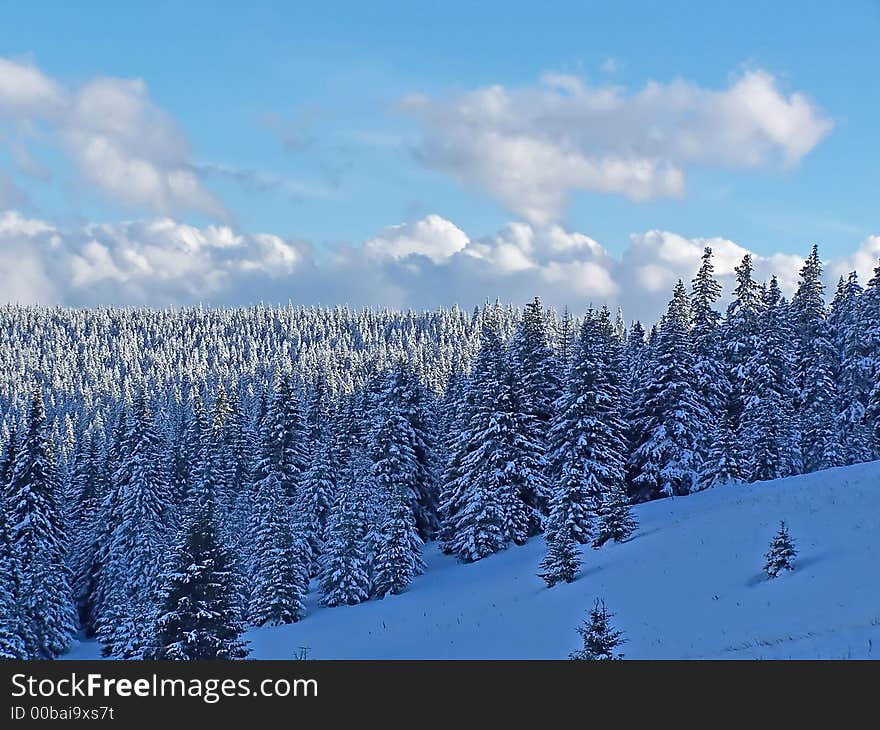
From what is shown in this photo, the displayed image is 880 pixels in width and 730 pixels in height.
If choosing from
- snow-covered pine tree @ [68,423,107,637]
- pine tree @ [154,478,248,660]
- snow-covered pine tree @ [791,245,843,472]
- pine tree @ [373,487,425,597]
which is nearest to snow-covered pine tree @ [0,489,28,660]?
snow-covered pine tree @ [68,423,107,637]

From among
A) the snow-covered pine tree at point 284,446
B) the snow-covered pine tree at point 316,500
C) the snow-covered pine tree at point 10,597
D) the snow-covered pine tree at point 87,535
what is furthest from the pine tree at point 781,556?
the snow-covered pine tree at point 87,535

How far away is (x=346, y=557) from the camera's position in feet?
129

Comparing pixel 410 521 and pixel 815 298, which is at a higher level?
pixel 815 298

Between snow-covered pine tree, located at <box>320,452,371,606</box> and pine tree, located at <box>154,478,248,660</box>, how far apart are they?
14547mm

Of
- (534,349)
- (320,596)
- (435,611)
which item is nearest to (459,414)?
(534,349)

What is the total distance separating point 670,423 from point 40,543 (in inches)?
1507

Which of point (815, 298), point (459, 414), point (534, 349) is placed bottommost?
point (459, 414)

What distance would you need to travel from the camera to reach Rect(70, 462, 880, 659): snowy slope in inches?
661

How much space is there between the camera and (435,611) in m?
30.6

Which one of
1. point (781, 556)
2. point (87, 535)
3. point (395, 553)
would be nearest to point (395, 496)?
point (395, 553)

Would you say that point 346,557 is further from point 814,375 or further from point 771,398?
point 814,375
